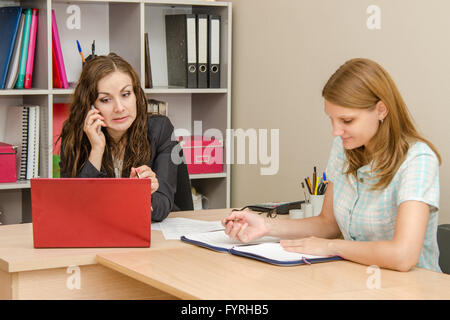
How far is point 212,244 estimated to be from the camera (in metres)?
1.66

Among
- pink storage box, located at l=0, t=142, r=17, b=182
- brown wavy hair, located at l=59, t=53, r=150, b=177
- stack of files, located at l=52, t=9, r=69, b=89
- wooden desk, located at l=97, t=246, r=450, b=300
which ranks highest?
stack of files, located at l=52, t=9, r=69, b=89

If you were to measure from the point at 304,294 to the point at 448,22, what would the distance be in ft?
4.04

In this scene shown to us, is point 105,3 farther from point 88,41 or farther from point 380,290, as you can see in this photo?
point 380,290

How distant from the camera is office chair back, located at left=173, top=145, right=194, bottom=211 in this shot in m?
2.32

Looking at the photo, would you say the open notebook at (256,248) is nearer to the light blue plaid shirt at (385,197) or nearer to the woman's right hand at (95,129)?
the light blue plaid shirt at (385,197)

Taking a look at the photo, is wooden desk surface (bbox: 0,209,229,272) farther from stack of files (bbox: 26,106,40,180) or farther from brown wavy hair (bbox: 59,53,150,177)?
stack of files (bbox: 26,106,40,180)

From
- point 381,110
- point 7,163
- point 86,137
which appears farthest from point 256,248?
point 7,163

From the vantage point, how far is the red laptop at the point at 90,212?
1591mm

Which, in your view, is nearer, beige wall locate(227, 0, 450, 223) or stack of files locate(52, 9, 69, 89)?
beige wall locate(227, 0, 450, 223)

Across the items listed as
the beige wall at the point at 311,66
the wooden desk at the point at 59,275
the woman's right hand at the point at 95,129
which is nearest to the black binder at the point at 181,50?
the beige wall at the point at 311,66

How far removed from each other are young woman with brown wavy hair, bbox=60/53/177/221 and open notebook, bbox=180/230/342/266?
0.40m

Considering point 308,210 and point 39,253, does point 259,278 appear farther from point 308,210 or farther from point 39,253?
point 308,210

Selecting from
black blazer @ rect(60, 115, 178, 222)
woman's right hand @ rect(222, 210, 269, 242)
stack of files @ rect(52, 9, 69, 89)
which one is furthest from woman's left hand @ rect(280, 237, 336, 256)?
stack of files @ rect(52, 9, 69, 89)

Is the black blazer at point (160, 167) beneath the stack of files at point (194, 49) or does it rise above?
beneath
